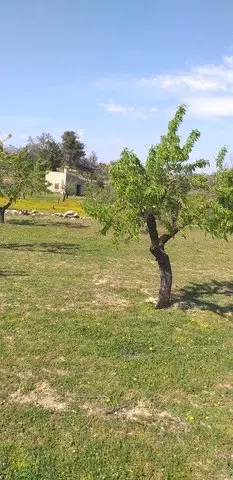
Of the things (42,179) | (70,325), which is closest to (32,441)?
(70,325)

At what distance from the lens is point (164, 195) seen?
52.9ft

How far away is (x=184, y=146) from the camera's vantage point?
54.2 feet

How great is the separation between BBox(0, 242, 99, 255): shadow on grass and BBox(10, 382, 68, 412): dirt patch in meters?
17.5

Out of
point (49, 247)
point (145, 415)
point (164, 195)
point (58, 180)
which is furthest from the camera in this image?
point (58, 180)

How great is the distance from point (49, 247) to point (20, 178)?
11372 mm

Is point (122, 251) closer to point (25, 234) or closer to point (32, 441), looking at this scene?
point (25, 234)

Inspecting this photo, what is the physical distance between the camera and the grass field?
Answer: 8.69 m

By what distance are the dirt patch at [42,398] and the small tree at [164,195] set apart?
6.98 meters

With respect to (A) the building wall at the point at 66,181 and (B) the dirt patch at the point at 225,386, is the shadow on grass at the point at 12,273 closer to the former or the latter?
(B) the dirt patch at the point at 225,386

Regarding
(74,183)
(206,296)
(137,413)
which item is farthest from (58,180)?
(137,413)

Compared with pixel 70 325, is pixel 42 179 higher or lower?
higher

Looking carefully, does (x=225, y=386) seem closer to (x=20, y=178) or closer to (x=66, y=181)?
(x=20, y=178)

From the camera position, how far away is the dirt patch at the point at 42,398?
33.9ft

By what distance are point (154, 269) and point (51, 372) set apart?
1350 cm
